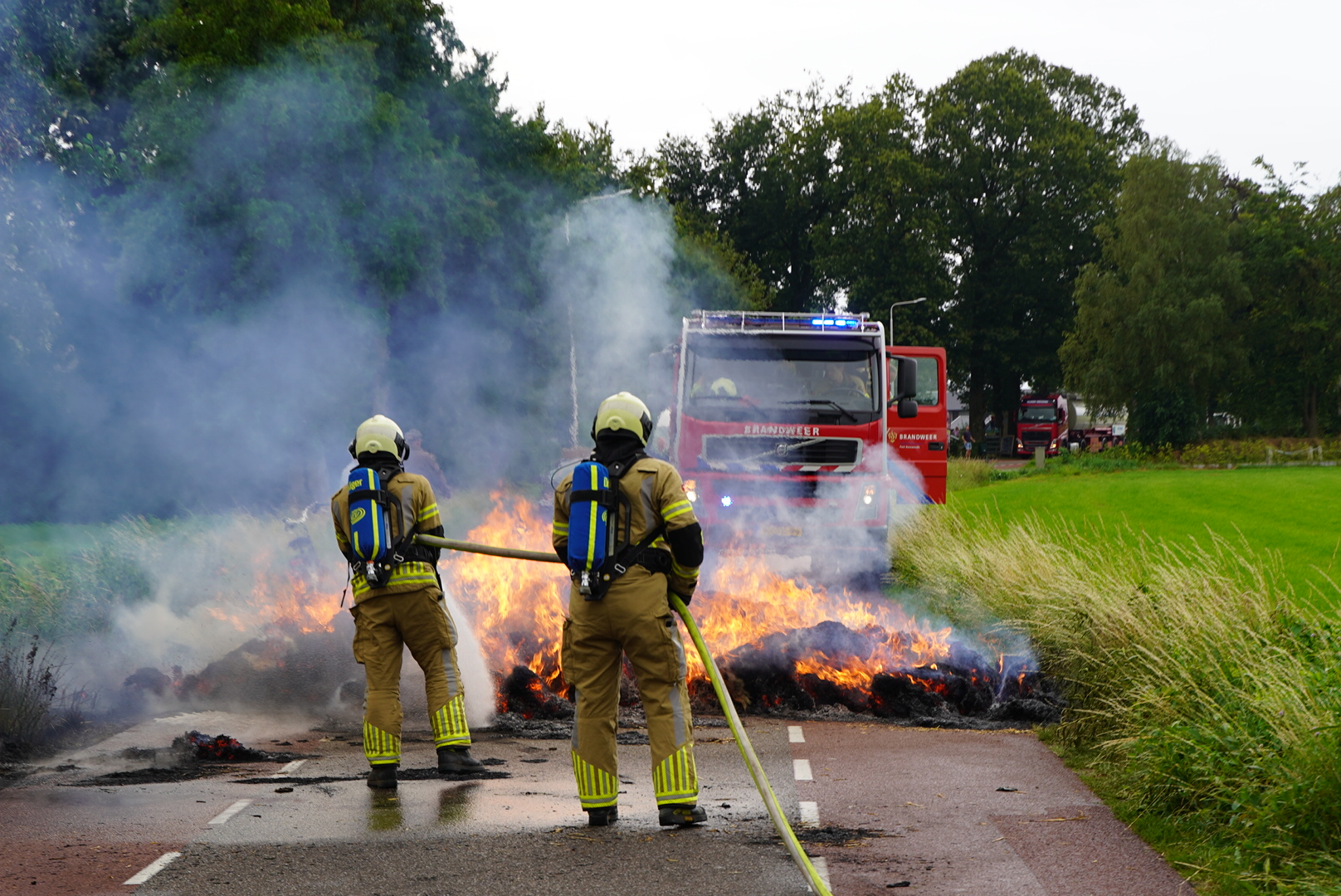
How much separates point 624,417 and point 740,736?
1459mm

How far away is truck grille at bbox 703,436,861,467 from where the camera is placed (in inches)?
503

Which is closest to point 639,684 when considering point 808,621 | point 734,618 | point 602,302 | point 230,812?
point 230,812

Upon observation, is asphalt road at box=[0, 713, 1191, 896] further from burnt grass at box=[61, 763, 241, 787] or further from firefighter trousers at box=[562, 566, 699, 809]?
firefighter trousers at box=[562, 566, 699, 809]

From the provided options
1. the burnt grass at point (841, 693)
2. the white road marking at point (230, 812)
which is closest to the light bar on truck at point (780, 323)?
the burnt grass at point (841, 693)

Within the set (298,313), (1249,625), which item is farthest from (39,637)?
(298,313)

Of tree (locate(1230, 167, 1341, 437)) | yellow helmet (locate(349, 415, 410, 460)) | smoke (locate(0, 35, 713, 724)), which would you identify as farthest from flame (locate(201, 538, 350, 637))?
tree (locate(1230, 167, 1341, 437))

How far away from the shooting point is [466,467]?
2477 cm

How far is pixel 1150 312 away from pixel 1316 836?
46.0m

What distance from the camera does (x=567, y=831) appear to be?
5.73m

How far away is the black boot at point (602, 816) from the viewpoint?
19.0 feet

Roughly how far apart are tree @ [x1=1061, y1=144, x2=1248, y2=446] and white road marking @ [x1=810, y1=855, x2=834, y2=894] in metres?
44.2

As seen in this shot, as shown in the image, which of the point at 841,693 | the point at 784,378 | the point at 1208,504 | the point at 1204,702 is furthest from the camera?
the point at 1208,504

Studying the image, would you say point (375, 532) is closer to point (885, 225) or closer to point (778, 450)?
point (778, 450)

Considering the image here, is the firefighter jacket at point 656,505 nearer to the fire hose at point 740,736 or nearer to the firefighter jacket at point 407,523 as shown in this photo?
the fire hose at point 740,736
